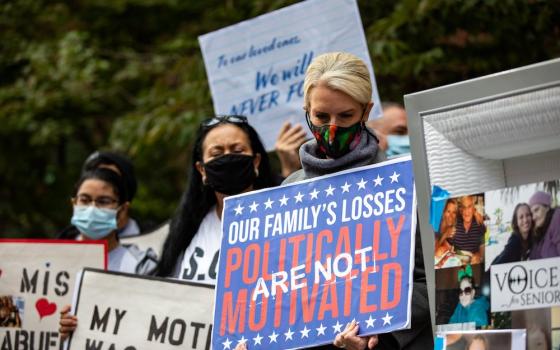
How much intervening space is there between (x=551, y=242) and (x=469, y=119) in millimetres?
474

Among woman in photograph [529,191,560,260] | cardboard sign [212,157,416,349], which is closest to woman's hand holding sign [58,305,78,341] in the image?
cardboard sign [212,157,416,349]

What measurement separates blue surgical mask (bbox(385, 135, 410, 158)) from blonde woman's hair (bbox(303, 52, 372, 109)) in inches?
95.8

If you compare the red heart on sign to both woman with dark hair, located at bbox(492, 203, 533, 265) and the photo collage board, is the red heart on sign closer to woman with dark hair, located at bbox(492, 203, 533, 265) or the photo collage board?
the photo collage board

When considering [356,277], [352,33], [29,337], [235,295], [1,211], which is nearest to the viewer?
[356,277]

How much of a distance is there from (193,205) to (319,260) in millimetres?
1722

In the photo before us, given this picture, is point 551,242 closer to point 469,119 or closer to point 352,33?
point 469,119

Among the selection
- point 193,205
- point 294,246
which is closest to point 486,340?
point 294,246

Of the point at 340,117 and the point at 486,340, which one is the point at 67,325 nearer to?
the point at 340,117

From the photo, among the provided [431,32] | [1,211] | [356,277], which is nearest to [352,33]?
[431,32]

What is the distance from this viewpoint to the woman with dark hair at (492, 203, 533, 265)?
11.0ft

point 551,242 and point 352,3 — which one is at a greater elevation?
point 352,3

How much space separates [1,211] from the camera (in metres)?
12.2

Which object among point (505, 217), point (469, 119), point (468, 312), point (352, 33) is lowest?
point (468, 312)

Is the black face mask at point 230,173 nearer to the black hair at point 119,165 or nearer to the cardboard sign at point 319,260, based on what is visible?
the cardboard sign at point 319,260
